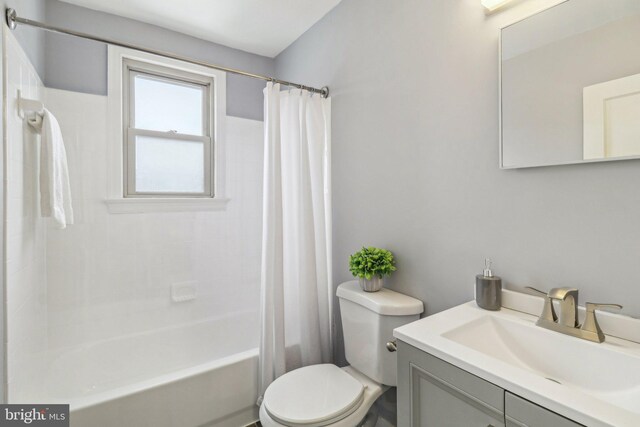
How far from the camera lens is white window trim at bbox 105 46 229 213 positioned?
2.03 metres

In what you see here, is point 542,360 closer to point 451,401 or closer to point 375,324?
point 451,401

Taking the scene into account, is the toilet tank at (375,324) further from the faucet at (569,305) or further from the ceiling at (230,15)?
the ceiling at (230,15)

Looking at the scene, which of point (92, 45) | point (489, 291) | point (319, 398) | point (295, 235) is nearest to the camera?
point (489, 291)

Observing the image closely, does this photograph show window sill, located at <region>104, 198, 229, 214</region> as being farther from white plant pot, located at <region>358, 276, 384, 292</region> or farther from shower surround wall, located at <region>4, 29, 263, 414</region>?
white plant pot, located at <region>358, 276, 384, 292</region>

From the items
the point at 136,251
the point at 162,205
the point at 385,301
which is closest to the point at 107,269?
the point at 136,251

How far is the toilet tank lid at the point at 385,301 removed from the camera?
1.36 metres

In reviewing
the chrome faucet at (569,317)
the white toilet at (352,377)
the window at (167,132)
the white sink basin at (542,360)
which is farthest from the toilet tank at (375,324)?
the window at (167,132)

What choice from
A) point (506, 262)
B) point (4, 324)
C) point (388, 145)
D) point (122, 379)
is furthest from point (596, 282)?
point (122, 379)

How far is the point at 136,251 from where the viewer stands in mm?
2117

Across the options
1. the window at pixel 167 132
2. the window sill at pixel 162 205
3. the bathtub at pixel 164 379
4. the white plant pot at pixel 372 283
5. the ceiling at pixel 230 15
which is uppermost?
the ceiling at pixel 230 15

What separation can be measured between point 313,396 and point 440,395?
66cm

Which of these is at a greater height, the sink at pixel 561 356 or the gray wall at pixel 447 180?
the gray wall at pixel 447 180

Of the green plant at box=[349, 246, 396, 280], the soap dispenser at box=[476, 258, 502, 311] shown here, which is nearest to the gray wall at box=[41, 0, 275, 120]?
the green plant at box=[349, 246, 396, 280]

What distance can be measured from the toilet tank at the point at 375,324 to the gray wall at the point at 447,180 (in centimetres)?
13
